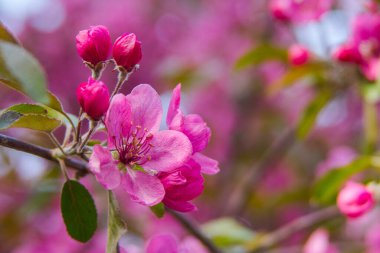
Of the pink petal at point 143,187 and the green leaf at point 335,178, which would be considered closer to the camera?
the pink petal at point 143,187

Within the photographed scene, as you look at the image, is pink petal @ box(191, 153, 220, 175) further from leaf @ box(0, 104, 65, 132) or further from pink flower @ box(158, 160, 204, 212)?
leaf @ box(0, 104, 65, 132)

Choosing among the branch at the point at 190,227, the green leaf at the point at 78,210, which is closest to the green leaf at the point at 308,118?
the branch at the point at 190,227

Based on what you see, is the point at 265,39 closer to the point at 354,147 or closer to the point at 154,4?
the point at 354,147

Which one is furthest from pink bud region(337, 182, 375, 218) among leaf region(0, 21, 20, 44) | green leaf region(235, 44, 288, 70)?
leaf region(0, 21, 20, 44)

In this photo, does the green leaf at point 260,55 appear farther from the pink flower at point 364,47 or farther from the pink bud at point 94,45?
the pink bud at point 94,45

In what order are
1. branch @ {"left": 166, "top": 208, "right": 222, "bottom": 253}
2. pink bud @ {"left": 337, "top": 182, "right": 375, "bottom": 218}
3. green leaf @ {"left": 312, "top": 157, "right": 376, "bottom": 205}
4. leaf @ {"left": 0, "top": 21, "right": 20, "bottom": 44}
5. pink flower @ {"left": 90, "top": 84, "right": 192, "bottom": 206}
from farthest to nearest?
green leaf @ {"left": 312, "top": 157, "right": 376, "bottom": 205}, pink bud @ {"left": 337, "top": 182, "right": 375, "bottom": 218}, branch @ {"left": 166, "top": 208, "right": 222, "bottom": 253}, pink flower @ {"left": 90, "top": 84, "right": 192, "bottom": 206}, leaf @ {"left": 0, "top": 21, "right": 20, "bottom": 44}

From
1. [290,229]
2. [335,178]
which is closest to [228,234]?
[290,229]

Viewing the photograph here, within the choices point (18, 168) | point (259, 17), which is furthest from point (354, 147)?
point (18, 168)
